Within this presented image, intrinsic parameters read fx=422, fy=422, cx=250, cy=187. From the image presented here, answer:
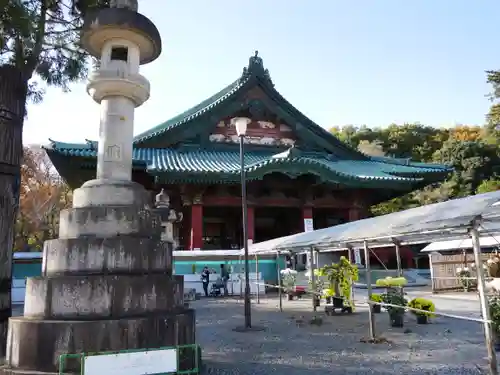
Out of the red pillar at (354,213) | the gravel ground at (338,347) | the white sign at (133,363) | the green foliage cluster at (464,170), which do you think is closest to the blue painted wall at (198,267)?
the red pillar at (354,213)

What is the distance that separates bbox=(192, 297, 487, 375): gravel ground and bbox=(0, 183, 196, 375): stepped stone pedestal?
3.49 feet

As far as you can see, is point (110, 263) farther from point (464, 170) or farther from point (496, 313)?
point (464, 170)

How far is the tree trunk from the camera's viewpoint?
23.2 ft

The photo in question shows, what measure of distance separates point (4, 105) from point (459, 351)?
8.63 m

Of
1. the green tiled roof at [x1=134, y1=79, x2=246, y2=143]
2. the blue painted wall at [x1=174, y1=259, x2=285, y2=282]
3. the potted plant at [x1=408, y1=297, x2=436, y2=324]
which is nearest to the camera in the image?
the potted plant at [x1=408, y1=297, x2=436, y2=324]

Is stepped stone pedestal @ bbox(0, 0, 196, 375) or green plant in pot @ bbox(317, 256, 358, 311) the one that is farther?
green plant in pot @ bbox(317, 256, 358, 311)

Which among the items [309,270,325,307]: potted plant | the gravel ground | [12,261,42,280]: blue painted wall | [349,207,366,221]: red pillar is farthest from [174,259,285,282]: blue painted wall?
the gravel ground

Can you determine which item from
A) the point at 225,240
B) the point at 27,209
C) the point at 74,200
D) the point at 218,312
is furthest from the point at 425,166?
the point at 27,209

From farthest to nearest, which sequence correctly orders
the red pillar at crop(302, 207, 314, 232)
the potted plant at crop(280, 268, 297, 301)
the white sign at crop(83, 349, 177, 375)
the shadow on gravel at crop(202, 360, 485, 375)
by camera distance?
the red pillar at crop(302, 207, 314, 232) < the potted plant at crop(280, 268, 297, 301) < the shadow on gravel at crop(202, 360, 485, 375) < the white sign at crop(83, 349, 177, 375)

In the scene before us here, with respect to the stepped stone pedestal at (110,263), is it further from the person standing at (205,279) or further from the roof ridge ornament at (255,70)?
the roof ridge ornament at (255,70)

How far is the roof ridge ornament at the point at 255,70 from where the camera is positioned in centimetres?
2242

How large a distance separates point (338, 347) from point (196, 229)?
12453 millimetres

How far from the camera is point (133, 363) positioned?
4.46 m

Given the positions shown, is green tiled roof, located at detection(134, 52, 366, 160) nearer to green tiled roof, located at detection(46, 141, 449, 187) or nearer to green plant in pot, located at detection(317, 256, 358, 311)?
green tiled roof, located at detection(46, 141, 449, 187)
